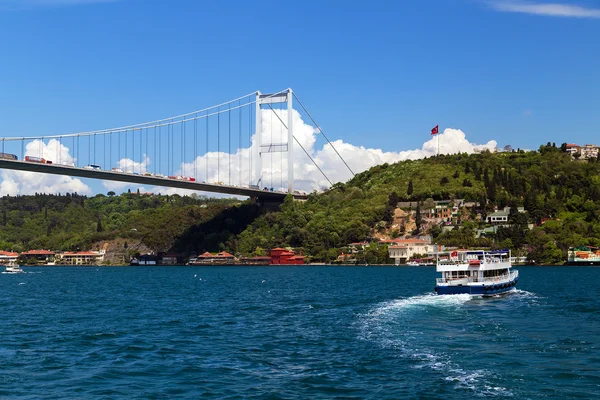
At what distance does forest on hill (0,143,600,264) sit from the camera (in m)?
117

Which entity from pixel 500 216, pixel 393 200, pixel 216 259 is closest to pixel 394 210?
pixel 393 200

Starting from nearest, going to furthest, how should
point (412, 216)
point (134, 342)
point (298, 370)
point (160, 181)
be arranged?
point (298, 370)
point (134, 342)
point (160, 181)
point (412, 216)

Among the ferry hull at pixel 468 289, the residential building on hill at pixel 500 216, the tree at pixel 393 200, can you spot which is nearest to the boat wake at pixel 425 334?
the ferry hull at pixel 468 289

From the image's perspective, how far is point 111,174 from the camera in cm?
9369

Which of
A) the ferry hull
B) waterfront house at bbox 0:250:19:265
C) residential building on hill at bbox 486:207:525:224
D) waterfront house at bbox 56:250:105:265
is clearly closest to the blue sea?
the ferry hull

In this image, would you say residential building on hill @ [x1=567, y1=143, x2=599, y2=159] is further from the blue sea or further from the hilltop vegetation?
the blue sea

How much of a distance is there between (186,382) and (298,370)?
320 centimetres

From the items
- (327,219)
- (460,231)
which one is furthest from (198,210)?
(460,231)

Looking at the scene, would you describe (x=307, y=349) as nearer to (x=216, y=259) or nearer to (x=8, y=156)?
(x=8, y=156)

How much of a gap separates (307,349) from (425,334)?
527cm

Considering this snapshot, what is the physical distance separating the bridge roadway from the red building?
35.1 feet

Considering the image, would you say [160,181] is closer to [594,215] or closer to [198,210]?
[198,210]

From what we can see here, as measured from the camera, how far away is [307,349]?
82.0 feet

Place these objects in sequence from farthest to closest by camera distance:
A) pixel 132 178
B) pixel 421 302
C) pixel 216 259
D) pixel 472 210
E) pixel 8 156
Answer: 1. pixel 216 259
2. pixel 472 210
3. pixel 132 178
4. pixel 8 156
5. pixel 421 302
